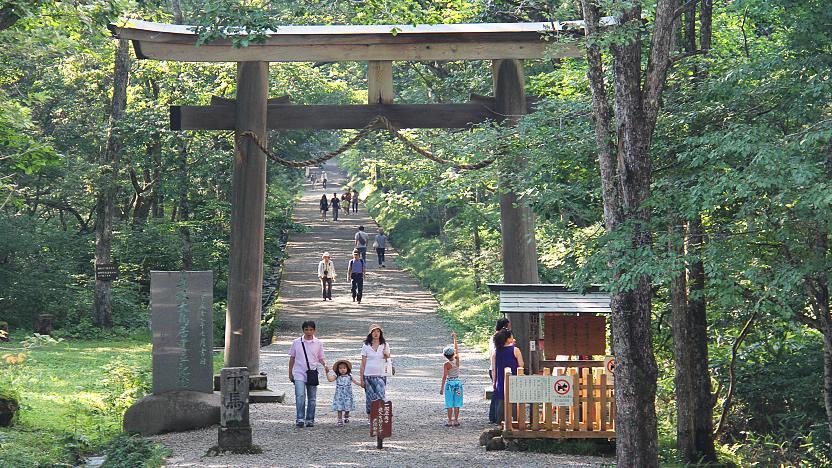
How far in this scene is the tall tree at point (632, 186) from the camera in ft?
34.4

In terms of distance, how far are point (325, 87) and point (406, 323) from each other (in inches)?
273

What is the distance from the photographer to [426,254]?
3941 centimetres

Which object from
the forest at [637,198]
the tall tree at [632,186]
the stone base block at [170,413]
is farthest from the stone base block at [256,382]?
the tall tree at [632,186]

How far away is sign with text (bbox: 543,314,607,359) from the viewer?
14.2 m

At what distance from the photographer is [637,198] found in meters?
10.4

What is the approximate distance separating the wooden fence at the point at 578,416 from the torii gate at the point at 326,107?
264 cm

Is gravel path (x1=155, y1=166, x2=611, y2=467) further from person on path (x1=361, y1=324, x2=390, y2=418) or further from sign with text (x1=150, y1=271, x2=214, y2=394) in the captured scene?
sign with text (x1=150, y1=271, x2=214, y2=394)

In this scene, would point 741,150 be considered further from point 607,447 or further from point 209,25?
point 209,25

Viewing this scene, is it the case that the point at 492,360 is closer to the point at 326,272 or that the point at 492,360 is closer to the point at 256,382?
the point at 256,382

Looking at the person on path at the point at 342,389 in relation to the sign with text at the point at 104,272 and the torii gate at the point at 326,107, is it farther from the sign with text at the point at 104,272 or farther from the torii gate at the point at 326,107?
the sign with text at the point at 104,272

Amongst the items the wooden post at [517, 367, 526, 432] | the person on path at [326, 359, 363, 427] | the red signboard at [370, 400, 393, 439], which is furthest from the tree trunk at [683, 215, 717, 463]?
the person on path at [326, 359, 363, 427]

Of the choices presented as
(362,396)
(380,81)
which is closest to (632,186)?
(380,81)

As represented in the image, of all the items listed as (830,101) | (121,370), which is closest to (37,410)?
(121,370)

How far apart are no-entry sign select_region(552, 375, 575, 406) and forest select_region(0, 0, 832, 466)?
1.45 metres
